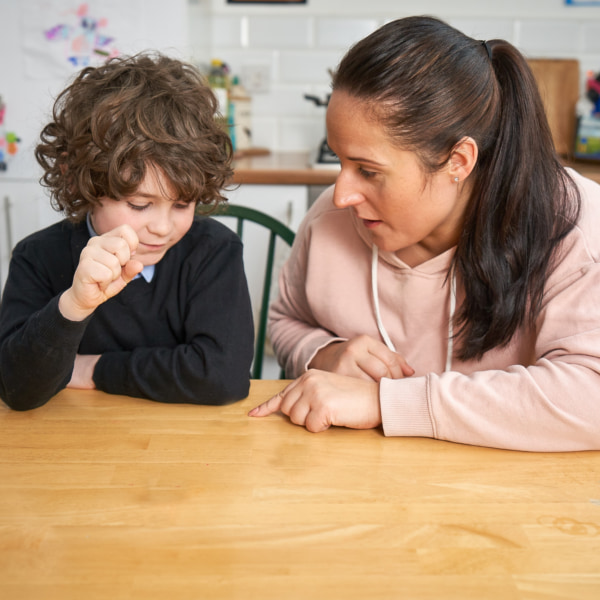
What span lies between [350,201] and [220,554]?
53 cm

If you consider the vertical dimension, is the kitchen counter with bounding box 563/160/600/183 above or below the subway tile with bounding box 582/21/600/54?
below

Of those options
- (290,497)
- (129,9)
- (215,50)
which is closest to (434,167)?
(290,497)

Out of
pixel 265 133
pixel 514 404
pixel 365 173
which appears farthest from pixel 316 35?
pixel 514 404

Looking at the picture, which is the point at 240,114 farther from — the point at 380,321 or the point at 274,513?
the point at 274,513

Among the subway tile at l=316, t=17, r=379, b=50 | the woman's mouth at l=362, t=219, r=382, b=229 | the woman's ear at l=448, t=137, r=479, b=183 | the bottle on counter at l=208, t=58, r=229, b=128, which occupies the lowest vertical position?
the woman's mouth at l=362, t=219, r=382, b=229

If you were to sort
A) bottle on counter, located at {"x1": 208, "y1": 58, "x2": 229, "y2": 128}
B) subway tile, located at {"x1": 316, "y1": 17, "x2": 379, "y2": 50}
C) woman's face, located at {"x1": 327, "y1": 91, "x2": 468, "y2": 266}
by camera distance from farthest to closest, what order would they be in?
subway tile, located at {"x1": 316, "y1": 17, "x2": 379, "y2": 50} → bottle on counter, located at {"x1": 208, "y1": 58, "x2": 229, "y2": 128} → woman's face, located at {"x1": 327, "y1": 91, "x2": 468, "y2": 266}

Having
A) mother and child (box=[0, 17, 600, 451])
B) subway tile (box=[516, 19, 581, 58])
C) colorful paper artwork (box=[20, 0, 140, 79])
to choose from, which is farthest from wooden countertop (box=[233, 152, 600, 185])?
mother and child (box=[0, 17, 600, 451])

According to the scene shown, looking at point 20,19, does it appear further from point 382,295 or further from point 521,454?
point 521,454

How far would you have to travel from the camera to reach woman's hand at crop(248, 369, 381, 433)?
2.91 ft

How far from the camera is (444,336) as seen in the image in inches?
45.8

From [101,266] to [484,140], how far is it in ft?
1.83

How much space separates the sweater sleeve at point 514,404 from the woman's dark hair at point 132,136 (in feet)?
1.41

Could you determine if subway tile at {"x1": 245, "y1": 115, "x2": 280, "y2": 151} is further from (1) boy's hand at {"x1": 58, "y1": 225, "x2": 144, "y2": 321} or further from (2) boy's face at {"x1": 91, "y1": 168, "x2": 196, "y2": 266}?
(1) boy's hand at {"x1": 58, "y1": 225, "x2": 144, "y2": 321}

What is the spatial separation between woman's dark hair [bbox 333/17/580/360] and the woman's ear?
10mm
